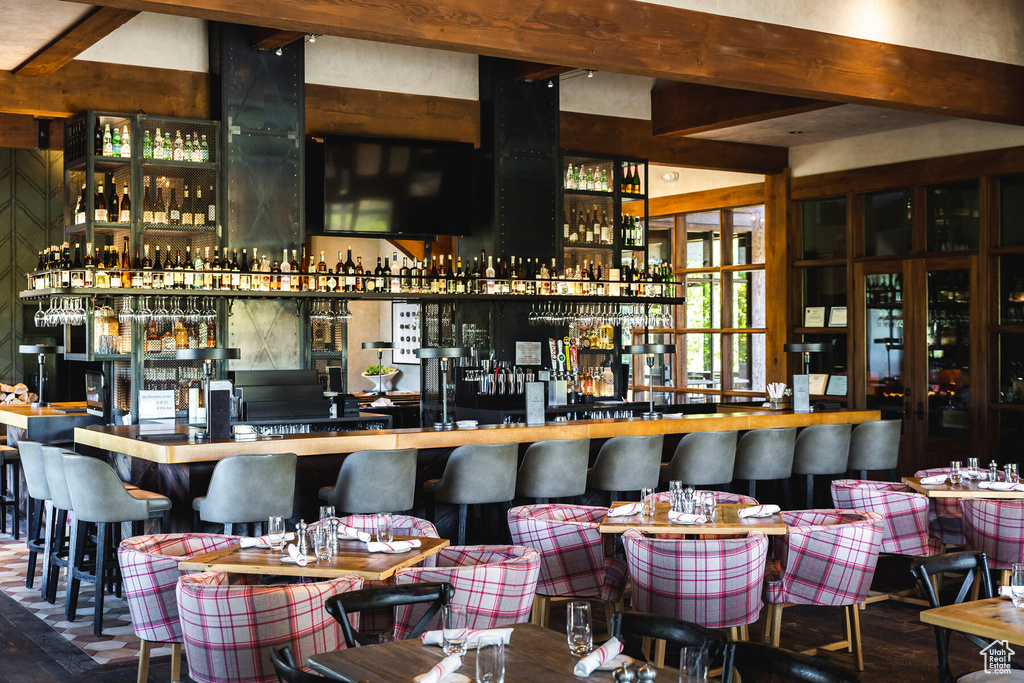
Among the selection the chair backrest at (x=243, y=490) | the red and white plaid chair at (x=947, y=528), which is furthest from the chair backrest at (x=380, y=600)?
the red and white plaid chair at (x=947, y=528)

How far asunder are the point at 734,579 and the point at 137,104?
640 cm

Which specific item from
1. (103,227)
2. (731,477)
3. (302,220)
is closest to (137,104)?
(103,227)

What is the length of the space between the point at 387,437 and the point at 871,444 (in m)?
3.81

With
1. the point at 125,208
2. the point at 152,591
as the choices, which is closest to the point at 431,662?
the point at 152,591

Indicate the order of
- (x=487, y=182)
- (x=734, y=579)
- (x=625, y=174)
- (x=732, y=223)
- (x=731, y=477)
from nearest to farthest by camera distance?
(x=734, y=579) → (x=731, y=477) → (x=487, y=182) → (x=625, y=174) → (x=732, y=223)

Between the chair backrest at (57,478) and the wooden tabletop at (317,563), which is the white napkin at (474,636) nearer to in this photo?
the wooden tabletop at (317,563)

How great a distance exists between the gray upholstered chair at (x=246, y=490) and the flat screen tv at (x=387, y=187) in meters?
3.90

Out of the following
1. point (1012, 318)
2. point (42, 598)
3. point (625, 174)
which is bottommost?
point (42, 598)

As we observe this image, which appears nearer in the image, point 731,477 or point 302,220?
point 731,477

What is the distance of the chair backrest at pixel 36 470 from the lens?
647 centimetres

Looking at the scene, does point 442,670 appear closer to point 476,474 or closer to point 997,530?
point 476,474

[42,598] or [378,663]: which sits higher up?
[378,663]

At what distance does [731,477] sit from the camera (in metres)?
7.27

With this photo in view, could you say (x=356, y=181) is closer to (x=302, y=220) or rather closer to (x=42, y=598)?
(x=302, y=220)
